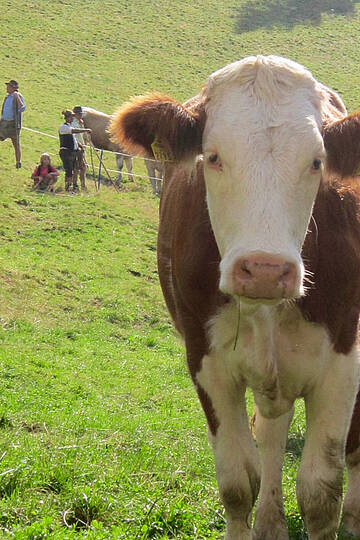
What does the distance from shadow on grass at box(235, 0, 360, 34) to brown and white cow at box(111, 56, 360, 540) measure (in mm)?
53073

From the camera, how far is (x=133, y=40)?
49.3 metres

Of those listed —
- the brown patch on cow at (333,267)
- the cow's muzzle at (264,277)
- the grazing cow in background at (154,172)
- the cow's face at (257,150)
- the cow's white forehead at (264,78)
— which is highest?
the cow's white forehead at (264,78)

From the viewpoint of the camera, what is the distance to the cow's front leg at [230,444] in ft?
13.7

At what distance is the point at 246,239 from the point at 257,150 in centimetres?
47

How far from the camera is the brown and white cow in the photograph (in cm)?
342

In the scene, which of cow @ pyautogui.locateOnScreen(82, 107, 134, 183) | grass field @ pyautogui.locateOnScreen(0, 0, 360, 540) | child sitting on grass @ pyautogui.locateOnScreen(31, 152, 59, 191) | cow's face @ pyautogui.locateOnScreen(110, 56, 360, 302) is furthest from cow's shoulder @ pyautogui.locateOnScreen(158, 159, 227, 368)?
cow @ pyautogui.locateOnScreen(82, 107, 134, 183)

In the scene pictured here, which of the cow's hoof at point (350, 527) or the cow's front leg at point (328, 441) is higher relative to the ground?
the cow's front leg at point (328, 441)

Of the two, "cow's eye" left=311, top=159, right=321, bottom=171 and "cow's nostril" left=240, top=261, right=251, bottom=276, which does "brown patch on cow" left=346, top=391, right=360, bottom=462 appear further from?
"cow's nostril" left=240, top=261, right=251, bottom=276

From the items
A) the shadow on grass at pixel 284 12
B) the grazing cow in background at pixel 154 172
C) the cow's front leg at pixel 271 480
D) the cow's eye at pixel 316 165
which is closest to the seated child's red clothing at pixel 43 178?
the grazing cow in background at pixel 154 172

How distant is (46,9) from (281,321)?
4909 cm

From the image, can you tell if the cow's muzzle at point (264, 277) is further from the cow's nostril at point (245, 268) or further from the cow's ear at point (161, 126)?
the cow's ear at point (161, 126)

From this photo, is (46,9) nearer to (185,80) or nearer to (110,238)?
(185,80)

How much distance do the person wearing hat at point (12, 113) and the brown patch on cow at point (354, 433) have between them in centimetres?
1440

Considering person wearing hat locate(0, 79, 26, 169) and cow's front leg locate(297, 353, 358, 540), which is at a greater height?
cow's front leg locate(297, 353, 358, 540)
